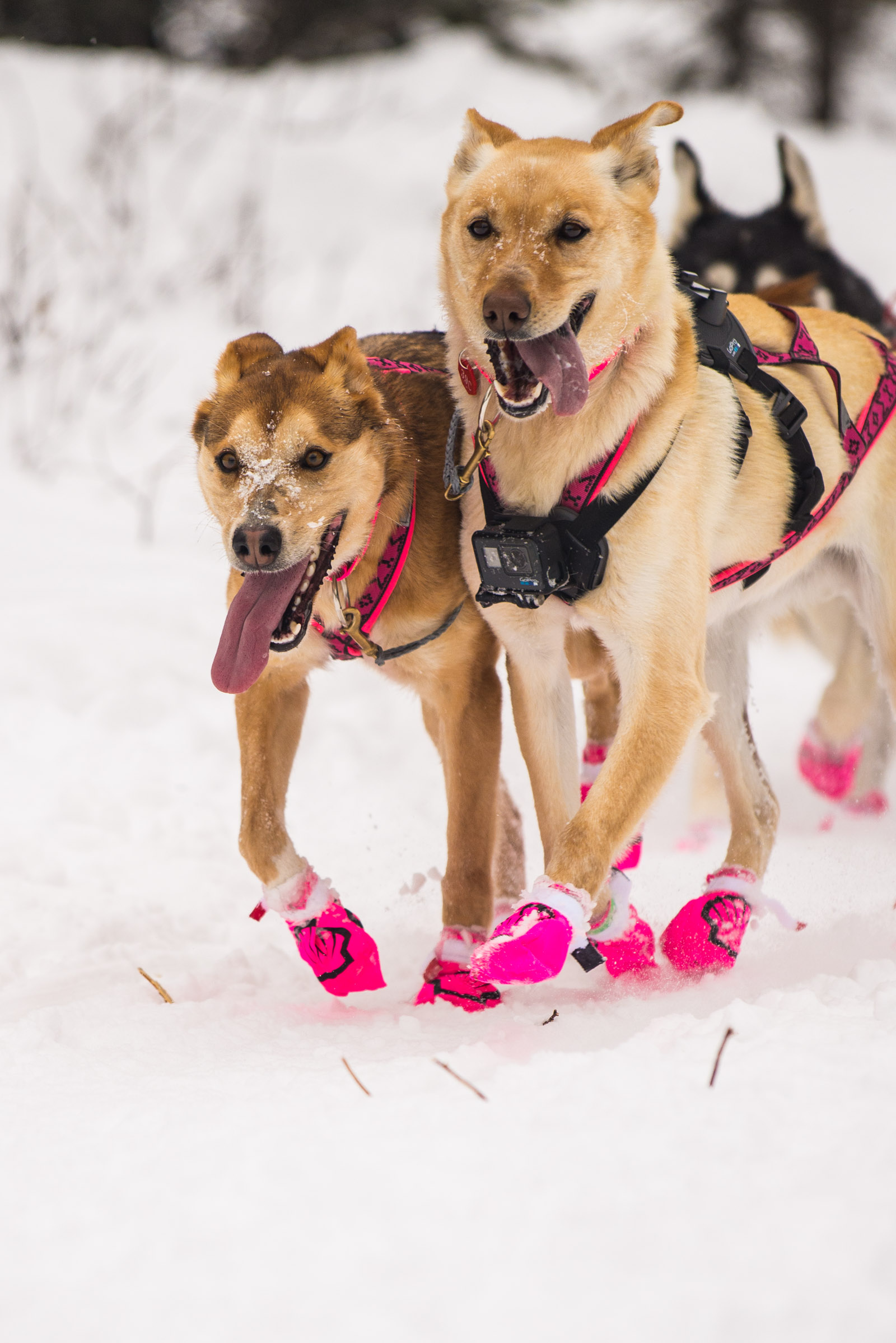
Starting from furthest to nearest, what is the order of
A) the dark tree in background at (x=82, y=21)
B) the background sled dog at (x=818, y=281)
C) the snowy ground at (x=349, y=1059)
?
the dark tree in background at (x=82, y=21), the background sled dog at (x=818, y=281), the snowy ground at (x=349, y=1059)

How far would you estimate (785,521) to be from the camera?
2.92 m

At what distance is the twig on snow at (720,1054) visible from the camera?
1929 millimetres

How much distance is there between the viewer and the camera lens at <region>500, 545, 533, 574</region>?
2521 millimetres

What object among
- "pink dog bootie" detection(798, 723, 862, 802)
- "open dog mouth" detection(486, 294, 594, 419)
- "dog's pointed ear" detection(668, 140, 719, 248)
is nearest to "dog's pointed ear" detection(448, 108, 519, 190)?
"open dog mouth" detection(486, 294, 594, 419)

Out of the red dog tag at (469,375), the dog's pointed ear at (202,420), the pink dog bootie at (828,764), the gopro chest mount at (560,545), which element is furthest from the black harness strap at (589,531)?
the pink dog bootie at (828,764)

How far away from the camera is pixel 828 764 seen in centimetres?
499

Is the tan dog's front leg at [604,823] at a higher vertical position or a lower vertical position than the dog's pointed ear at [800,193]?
lower

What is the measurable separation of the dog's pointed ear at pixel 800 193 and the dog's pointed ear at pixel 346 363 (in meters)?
2.79

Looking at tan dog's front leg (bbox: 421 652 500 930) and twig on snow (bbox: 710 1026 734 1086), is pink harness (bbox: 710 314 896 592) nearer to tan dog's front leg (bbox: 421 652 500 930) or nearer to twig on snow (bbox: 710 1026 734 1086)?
tan dog's front leg (bbox: 421 652 500 930)

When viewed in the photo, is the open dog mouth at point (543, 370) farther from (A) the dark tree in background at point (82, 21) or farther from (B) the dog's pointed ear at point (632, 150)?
(A) the dark tree in background at point (82, 21)

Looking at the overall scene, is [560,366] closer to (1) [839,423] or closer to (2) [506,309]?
(2) [506,309]

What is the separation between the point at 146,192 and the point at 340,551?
10.2 metres

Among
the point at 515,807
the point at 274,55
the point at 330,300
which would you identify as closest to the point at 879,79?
the point at 274,55

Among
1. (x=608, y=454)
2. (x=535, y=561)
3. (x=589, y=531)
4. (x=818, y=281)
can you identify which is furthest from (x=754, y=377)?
(x=818, y=281)
